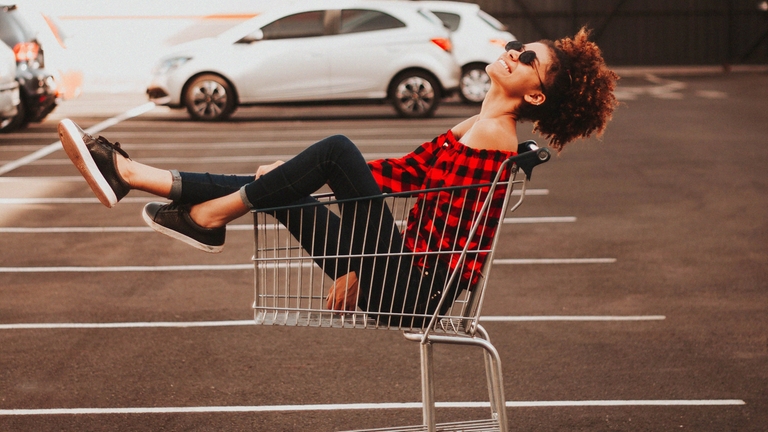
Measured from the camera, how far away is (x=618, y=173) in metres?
10.5

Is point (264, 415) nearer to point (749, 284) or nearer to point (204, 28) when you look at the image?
point (749, 284)

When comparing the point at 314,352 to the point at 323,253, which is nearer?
the point at 323,253

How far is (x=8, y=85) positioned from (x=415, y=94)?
611cm

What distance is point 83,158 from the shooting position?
3328mm

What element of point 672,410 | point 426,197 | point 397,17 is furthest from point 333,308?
point 397,17

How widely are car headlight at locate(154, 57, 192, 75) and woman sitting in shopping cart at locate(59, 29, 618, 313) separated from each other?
39.6 feet

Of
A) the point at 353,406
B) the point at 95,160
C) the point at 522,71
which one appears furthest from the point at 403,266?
the point at 353,406

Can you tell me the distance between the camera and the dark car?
43.8ft

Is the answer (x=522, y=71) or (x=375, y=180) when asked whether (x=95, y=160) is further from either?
(x=522, y=71)

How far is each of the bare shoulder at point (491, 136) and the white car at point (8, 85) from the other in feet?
32.8

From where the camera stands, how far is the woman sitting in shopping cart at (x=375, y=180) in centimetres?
318

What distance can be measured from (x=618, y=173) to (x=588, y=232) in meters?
2.87

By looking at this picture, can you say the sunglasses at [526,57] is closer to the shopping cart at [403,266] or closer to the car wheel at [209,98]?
the shopping cart at [403,266]

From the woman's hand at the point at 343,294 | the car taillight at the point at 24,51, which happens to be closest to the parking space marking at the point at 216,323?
the woman's hand at the point at 343,294
